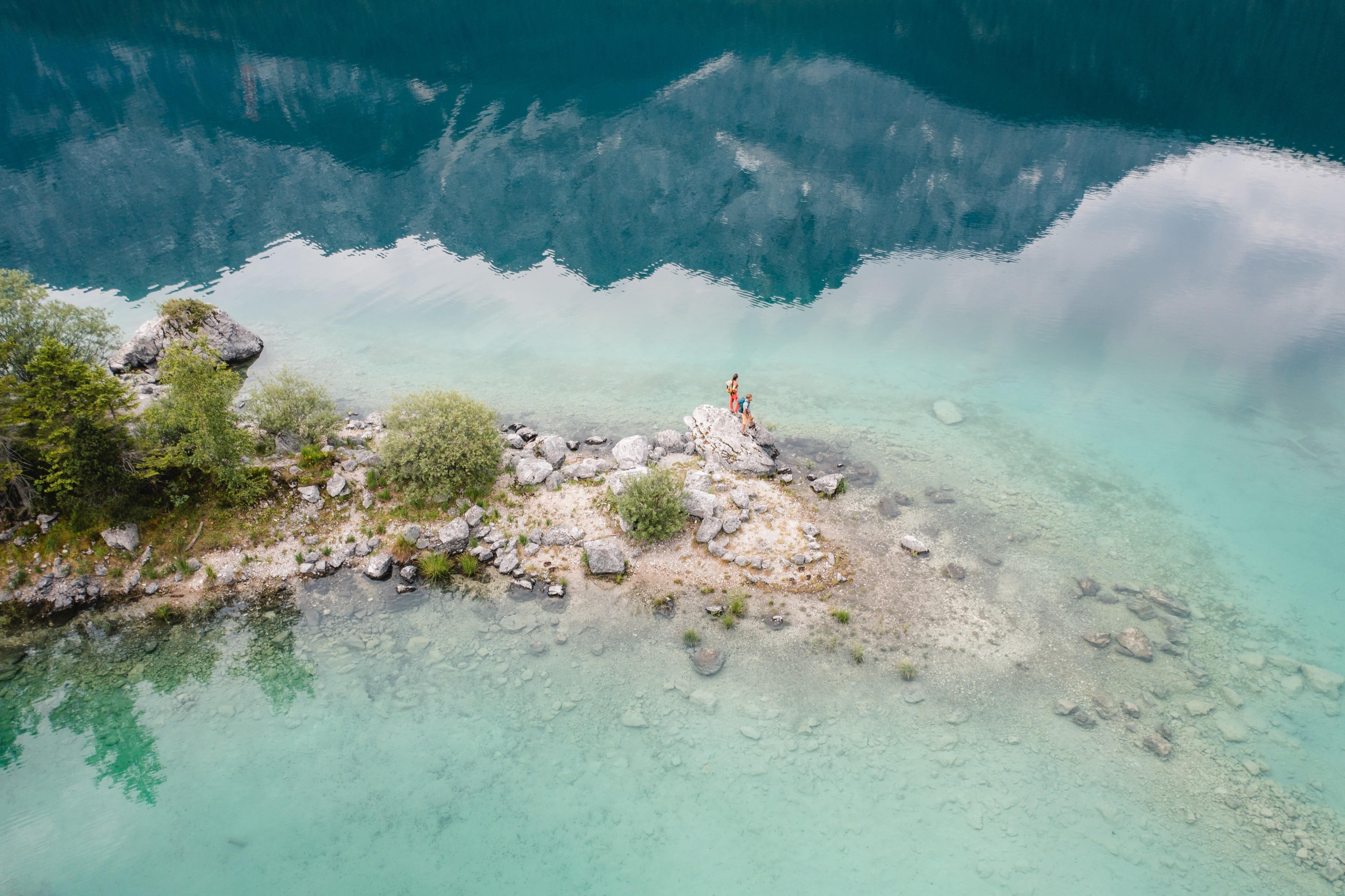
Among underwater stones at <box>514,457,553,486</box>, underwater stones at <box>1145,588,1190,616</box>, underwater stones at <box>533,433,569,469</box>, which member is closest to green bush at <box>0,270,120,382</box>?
underwater stones at <box>514,457,553,486</box>

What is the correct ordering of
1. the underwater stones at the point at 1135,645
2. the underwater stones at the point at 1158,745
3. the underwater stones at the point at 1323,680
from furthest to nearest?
the underwater stones at the point at 1135,645 < the underwater stones at the point at 1323,680 < the underwater stones at the point at 1158,745

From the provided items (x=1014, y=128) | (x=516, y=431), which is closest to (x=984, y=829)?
(x=516, y=431)

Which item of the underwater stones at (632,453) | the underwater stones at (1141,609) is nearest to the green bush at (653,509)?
the underwater stones at (632,453)

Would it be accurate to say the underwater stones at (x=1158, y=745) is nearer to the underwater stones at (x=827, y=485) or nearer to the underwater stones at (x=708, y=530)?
the underwater stones at (x=827, y=485)

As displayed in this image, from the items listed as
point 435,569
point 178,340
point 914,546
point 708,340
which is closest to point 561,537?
point 435,569

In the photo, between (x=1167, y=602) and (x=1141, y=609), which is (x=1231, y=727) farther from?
(x=1167, y=602)

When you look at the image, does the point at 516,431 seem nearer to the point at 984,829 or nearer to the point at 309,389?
the point at 309,389
